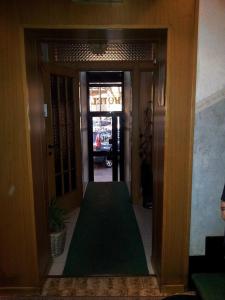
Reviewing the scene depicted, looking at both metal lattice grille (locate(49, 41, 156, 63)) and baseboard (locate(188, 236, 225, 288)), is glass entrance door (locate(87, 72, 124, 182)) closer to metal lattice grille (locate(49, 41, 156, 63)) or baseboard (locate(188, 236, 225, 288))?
metal lattice grille (locate(49, 41, 156, 63))

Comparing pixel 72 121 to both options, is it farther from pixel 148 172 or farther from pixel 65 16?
pixel 65 16

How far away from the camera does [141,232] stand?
333 cm

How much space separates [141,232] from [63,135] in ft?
5.78

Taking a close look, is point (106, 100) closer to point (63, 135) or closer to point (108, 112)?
point (108, 112)

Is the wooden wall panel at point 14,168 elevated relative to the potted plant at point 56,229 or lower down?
elevated

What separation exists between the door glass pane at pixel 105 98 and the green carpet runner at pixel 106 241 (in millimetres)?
2138

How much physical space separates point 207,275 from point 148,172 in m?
2.26

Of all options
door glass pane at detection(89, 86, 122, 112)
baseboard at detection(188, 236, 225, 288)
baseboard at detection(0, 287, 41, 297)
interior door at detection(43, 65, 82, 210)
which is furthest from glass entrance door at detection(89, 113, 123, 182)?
baseboard at detection(188, 236, 225, 288)

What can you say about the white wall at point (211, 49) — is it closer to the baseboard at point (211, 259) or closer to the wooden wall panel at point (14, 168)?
the baseboard at point (211, 259)

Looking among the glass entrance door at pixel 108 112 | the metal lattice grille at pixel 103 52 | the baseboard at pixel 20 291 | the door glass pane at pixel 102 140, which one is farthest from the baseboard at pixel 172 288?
the door glass pane at pixel 102 140

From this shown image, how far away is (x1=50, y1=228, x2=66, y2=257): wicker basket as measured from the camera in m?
2.70

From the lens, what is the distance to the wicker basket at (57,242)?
2697 mm

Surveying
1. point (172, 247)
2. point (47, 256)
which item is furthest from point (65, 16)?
point (47, 256)

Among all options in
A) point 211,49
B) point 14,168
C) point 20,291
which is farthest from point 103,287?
point 211,49
